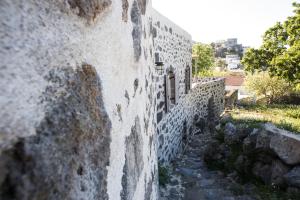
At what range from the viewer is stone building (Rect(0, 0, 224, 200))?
0.52 metres

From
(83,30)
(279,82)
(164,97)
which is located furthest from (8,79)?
(279,82)

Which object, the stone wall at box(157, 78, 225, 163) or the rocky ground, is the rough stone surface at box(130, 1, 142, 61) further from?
the stone wall at box(157, 78, 225, 163)

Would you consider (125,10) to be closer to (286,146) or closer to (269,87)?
(286,146)

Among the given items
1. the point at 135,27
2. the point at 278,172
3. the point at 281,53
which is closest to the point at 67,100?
the point at 135,27

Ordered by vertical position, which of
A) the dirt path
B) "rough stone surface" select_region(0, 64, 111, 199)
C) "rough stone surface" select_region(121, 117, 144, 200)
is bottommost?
the dirt path

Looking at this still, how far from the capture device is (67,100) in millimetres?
696

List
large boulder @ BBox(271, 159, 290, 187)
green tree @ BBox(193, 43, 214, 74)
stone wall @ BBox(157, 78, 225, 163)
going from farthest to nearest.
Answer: green tree @ BBox(193, 43, 214, 74), stone wall @ BBox(157, 78, 225, 163), large boulder @ BBox(271, 159, 290, 187)

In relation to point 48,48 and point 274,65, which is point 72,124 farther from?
point 274,65

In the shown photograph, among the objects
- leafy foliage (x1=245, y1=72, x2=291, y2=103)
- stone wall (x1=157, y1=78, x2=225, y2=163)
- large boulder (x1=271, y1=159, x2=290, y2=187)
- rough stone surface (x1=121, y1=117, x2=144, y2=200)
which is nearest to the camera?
rough stone surface (x1=121, y1=117, x2=144, y2=200)

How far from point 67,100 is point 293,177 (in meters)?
6.20

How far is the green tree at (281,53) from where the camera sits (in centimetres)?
1412

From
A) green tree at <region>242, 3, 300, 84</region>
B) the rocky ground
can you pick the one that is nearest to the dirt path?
the rocky ground

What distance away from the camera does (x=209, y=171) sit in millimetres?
7328

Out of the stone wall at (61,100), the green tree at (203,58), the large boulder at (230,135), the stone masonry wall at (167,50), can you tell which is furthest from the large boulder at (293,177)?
the green tree at (203,58)
